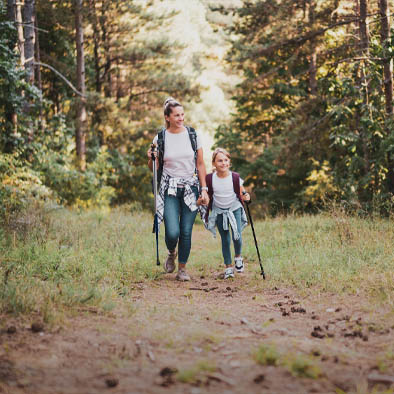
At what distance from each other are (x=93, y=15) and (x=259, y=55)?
25.8 ft

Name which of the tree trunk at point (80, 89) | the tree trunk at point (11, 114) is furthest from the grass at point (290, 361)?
the tree trunk at point (80, 89)

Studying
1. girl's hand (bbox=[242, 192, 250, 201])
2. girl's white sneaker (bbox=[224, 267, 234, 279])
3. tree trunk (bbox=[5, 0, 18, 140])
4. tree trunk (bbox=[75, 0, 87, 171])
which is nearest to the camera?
girl's hand (bbox=[242, 192, 250, 201])

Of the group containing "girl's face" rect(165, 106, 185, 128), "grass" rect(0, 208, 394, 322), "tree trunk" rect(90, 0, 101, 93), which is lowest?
"grass" rect(0, 208, 394, 322)

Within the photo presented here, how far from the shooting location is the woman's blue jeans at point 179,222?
249 inches

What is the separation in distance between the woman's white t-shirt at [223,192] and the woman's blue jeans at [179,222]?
48cm

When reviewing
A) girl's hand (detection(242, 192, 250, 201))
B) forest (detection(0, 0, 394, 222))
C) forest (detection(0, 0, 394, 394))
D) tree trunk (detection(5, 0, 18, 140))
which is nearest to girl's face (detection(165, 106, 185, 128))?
girl's hand (detection(242, 192, 250, 201))

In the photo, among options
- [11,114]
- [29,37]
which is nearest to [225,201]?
[11,114]

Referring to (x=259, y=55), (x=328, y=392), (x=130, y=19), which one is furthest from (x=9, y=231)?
(x=130, y=19)

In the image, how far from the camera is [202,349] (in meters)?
3.51

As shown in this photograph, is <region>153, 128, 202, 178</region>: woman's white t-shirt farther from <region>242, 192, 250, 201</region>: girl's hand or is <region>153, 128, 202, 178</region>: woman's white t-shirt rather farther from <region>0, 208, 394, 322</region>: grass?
<region>0, 208, 394, 322</region>: grass

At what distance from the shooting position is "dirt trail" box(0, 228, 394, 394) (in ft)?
9.42

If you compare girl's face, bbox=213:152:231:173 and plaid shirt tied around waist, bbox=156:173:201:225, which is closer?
plaid shirt tied around waist, bbox=156:173:201:225

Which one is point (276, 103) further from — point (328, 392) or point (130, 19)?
point (328, 392)

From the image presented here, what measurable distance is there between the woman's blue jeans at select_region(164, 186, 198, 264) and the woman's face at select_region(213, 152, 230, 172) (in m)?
0.54
